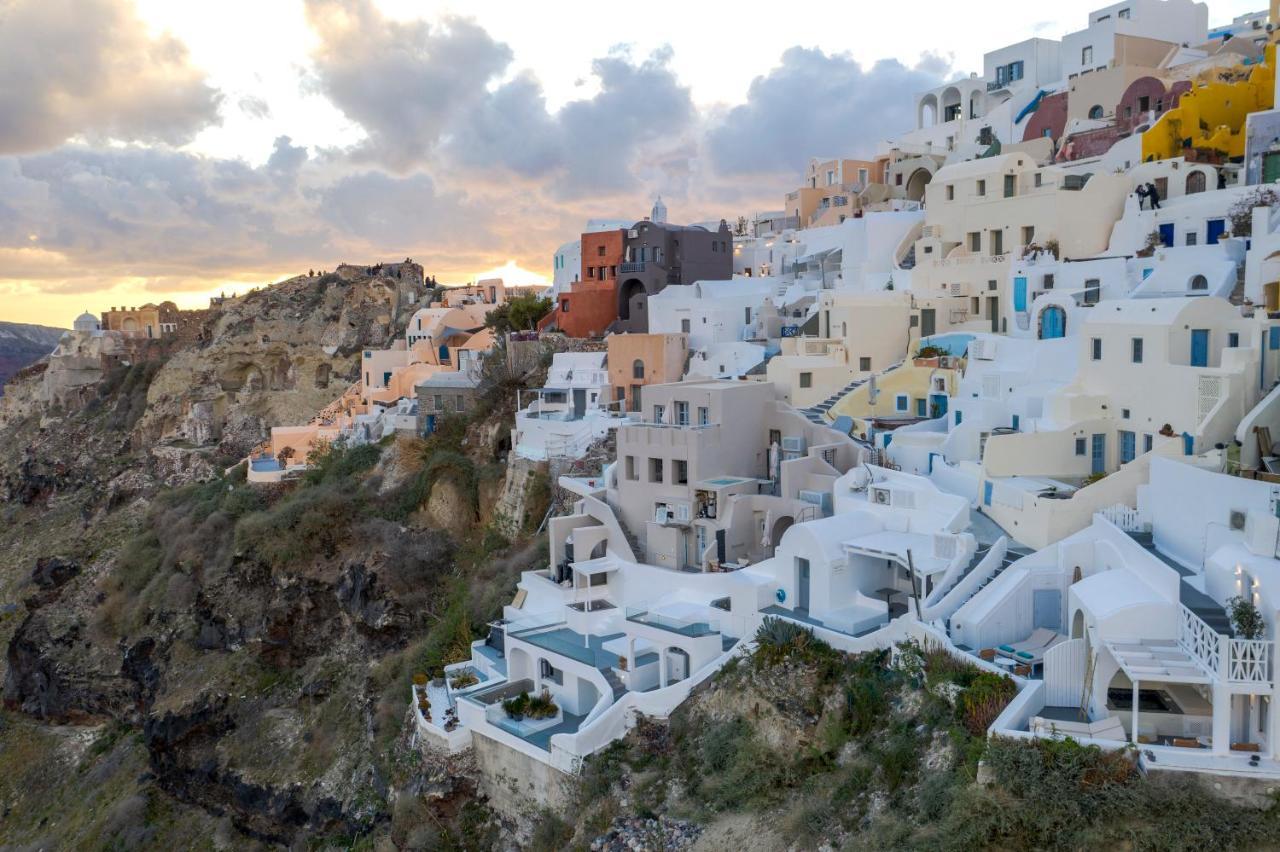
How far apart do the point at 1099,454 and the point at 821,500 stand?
5.43 meters

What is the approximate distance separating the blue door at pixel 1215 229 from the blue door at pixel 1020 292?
420cm

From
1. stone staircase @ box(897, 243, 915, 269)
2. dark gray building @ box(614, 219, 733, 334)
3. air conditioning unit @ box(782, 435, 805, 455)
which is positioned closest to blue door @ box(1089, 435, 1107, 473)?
air conditioning unit @ box(782, 435, 805, 455)

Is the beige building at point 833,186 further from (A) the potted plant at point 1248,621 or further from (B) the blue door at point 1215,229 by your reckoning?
(A) the potted plant at point 1248,621

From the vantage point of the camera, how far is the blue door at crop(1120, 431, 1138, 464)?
18297 millimetres

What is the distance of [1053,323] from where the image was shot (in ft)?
76.3

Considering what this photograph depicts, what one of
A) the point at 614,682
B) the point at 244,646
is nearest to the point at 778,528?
the point at 614,682

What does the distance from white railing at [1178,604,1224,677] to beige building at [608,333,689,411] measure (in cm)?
1978

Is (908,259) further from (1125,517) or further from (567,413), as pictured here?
(1125,517)

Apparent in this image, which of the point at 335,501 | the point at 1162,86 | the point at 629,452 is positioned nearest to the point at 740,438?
the point at 629,452

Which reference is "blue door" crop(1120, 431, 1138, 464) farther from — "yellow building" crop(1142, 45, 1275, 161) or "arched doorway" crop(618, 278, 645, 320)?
"arched doorway" crop(618, 278, 645, 320)

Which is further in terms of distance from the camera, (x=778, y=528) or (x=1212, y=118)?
(x=1212, y=118)

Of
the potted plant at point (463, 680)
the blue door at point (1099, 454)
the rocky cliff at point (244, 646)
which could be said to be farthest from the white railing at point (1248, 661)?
the potted plant at point (463, 680)

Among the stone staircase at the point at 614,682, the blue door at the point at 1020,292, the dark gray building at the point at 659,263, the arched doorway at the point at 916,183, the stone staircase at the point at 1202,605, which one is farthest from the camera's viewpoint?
the arched doorway at the point at 916,183

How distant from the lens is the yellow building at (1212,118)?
90.0 feet
